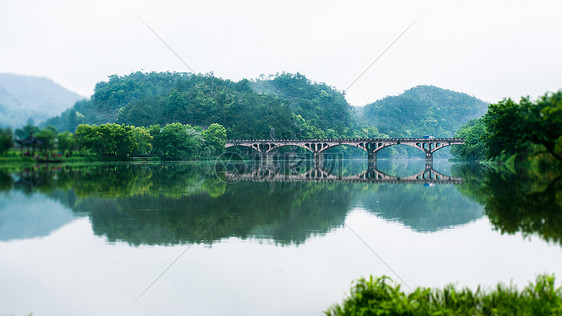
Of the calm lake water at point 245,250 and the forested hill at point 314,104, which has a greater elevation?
the forested hill at point 314,104

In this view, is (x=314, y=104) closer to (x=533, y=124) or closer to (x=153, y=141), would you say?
(x=153, y=141)

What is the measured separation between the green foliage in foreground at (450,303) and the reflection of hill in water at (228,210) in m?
7.02

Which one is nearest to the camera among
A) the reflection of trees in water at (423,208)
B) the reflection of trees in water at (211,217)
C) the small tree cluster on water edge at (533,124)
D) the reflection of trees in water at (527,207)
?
the reflection of trees in water at (527,207)

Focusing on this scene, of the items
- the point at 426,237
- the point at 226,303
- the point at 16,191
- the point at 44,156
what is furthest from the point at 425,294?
the point at 44,156

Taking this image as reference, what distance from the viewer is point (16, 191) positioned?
26.3 meters

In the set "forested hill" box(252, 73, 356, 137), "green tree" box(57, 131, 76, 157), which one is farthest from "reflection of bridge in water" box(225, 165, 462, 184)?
"forested hill" box(252, 73, 356, 137)

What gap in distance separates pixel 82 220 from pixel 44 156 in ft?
84.4

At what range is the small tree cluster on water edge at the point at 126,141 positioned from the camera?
3584cm

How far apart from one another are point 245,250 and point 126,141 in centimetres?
5928

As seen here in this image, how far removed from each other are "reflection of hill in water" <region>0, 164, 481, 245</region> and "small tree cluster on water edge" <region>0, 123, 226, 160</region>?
4516mm

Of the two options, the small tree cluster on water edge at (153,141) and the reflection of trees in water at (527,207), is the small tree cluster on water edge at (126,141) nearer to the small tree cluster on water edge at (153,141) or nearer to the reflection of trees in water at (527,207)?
the small tree cluster on water edge at (153,141)

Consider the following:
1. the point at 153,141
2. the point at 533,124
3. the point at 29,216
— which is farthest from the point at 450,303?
the point at 153,141

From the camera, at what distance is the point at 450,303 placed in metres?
7.58

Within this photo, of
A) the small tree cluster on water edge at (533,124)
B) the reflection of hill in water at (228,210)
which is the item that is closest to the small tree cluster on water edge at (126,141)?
the reflection of hill in water at (228,210)
